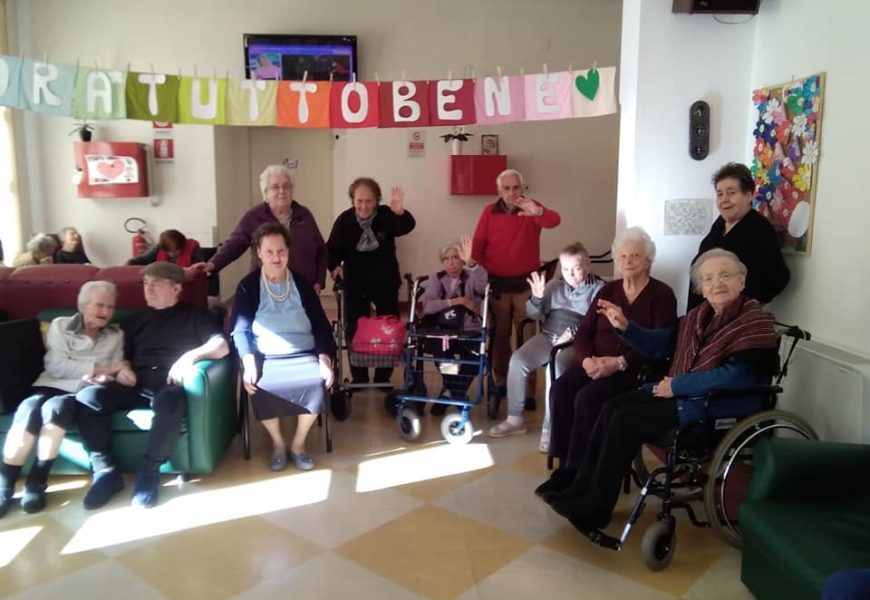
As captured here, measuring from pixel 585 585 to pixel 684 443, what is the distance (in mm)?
655

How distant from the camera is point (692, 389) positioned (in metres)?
2.51

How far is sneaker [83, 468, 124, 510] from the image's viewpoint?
110 inches

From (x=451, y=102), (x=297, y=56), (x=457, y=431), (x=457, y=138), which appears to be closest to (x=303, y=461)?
(x=457, y=431)

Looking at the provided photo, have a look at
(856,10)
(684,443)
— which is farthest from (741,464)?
(856,10)

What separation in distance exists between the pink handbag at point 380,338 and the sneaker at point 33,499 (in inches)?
65.7

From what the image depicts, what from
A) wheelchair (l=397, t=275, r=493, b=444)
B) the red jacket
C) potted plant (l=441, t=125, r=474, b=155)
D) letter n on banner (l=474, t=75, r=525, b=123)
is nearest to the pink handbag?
wheelchair (l=397, t=275, r=493, b=444)

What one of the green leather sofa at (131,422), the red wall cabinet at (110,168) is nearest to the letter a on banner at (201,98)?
the green leather sofa at (131,422)

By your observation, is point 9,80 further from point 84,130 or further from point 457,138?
point 457,138

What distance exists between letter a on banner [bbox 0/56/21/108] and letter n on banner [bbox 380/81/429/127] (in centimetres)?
196

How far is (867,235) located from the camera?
2.71 m

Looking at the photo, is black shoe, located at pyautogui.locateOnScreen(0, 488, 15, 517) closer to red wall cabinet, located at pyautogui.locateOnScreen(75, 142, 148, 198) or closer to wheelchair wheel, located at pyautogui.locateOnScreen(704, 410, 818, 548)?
wheelchair wheel, located at pyautogui.locateOnScreen(704, 410, 818, 548)

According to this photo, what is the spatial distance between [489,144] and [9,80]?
449 cm

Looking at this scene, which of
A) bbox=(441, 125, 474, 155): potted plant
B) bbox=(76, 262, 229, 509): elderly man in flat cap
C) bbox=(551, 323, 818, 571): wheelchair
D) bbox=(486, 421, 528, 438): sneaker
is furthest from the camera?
bbox=(441, 125, 474, 155): potted plant

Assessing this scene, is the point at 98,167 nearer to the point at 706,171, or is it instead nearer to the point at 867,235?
the point at 706,171
